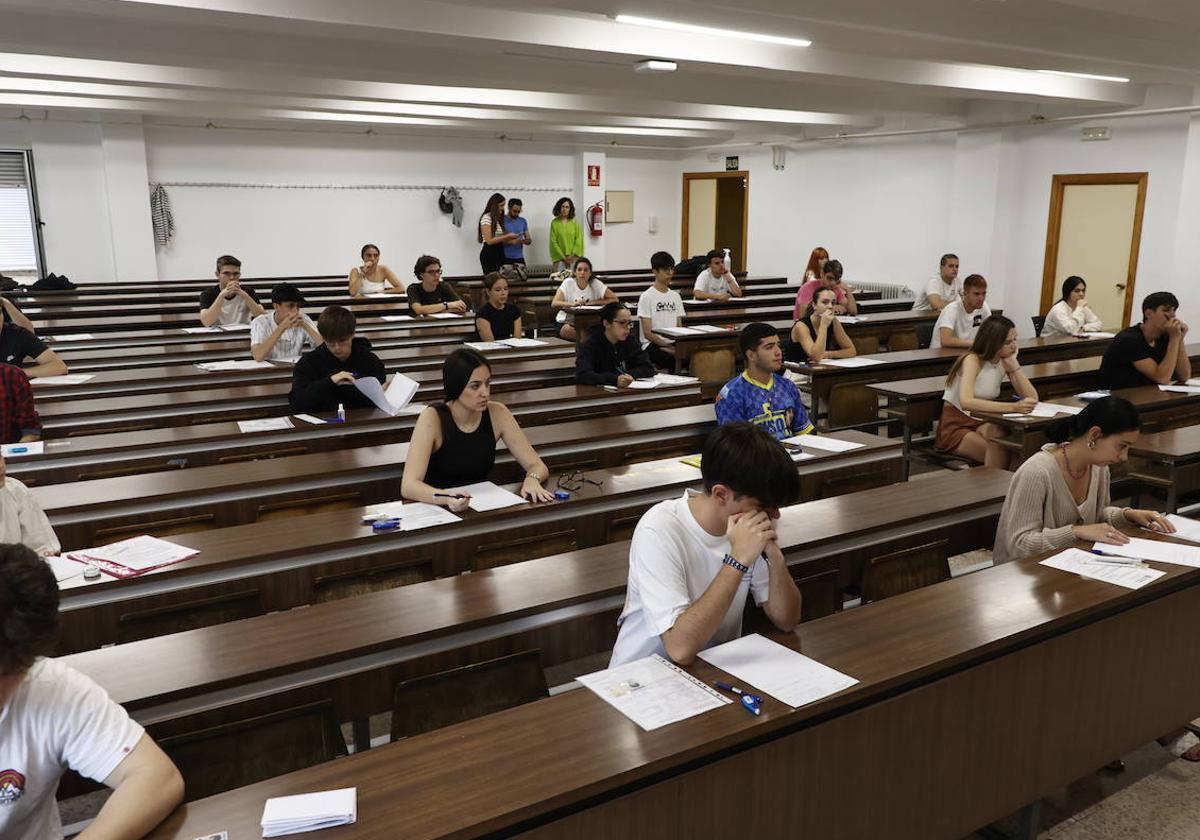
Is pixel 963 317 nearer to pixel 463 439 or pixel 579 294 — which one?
pixel 579 294

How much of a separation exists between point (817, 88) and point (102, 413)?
27.8 feet

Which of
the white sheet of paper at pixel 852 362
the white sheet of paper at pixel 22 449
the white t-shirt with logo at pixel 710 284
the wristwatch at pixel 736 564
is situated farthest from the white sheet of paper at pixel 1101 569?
the white t-shirt with logo at pixel 710 284

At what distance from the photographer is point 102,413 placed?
177 inches

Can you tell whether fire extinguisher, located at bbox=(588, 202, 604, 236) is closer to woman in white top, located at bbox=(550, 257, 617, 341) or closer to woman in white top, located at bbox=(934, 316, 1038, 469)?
woman in white top, located at bbox=(550, 257, 617, 341)

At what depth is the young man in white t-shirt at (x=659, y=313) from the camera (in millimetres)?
7426

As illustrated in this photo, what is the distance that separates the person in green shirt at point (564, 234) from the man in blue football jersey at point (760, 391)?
32.8ft

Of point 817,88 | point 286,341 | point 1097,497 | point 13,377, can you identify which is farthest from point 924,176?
point 13,377

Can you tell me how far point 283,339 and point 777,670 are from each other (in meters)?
4.65

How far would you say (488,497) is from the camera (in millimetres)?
3242

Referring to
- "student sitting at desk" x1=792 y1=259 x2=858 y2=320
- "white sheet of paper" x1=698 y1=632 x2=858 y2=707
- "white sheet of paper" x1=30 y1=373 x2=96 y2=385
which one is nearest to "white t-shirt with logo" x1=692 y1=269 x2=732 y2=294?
"student sitting at desk" x1=792 y1=259 x2=858 y2=320

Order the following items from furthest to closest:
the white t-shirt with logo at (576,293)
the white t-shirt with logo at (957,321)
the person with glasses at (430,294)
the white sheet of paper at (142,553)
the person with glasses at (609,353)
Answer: the white t-shirt with logo at (576,293) < the person with glasses at (430,294) < the white t-shirt with logo at (957,321) < the person with glasses at (609,353) < the white sheet of paper at (142,553)

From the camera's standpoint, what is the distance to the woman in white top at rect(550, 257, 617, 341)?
353 inches

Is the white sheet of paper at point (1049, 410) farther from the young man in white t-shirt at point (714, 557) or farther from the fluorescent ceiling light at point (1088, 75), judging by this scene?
the fluorescent ceiling light at point (1088, 75)

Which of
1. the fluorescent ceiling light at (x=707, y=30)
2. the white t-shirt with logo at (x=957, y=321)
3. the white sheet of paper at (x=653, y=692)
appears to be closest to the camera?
the white sheet of paper at (x=653, y=692)
